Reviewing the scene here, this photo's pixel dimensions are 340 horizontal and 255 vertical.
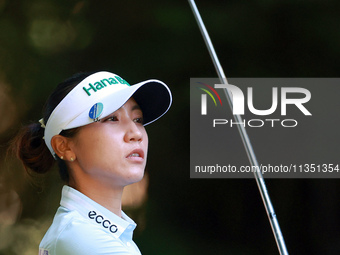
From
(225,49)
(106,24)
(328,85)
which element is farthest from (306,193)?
(106,24)

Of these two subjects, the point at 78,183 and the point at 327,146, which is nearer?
the point at 78,183

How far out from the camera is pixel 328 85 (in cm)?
281

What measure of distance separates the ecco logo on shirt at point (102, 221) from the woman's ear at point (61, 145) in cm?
14

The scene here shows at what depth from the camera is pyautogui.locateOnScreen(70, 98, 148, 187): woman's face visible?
47.9 inches

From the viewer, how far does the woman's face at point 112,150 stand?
4.00ft

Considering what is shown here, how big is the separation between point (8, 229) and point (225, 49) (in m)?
1.32

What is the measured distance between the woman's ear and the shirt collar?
0.27 feet

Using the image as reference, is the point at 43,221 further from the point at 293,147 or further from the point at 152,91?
the point at 152,91

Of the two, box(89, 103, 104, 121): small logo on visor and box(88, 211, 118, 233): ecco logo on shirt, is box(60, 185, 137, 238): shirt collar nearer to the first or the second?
box(88, 211, 118, 233): ecco logo on shirt

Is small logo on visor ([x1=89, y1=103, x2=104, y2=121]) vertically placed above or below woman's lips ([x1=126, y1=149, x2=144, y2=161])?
above
